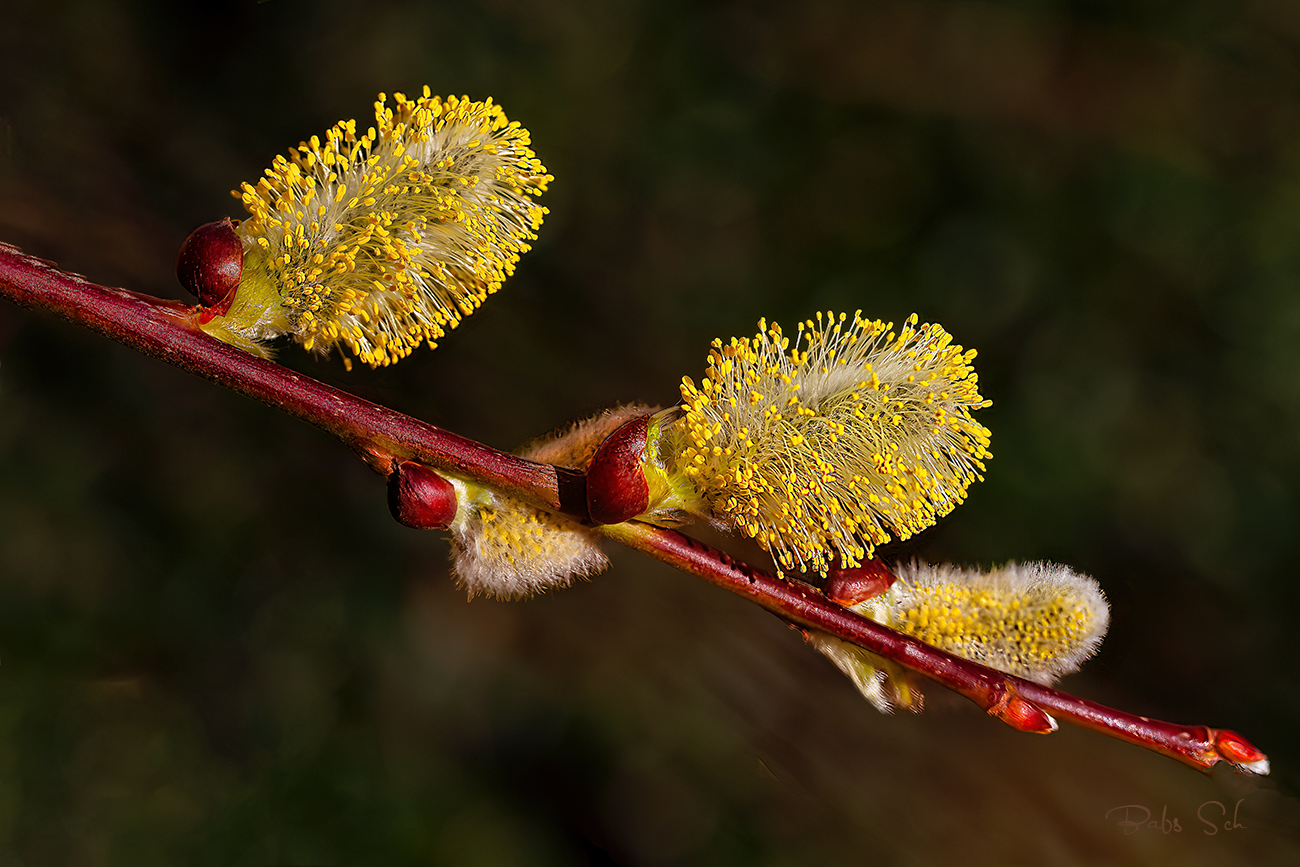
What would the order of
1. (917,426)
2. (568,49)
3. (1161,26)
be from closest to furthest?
(917,426)
(1161,26)
(568,49)

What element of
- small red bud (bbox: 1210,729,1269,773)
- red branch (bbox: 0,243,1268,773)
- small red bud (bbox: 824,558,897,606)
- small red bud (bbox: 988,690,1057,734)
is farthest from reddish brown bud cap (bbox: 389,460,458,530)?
small red bud (bbox: 1210,729,1269,773)

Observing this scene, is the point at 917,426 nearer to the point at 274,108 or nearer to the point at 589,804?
the point at 589,804

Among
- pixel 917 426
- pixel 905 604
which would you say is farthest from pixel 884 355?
pixel 905 604

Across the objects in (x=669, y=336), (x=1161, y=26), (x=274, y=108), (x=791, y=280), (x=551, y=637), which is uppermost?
(x=1161, y=26)

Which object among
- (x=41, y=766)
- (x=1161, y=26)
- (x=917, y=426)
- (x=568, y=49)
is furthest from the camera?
(x=568, y=49)

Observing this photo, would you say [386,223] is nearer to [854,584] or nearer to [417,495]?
[417,495]
